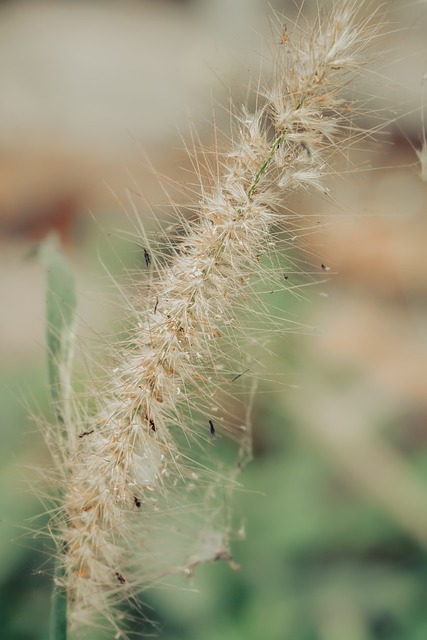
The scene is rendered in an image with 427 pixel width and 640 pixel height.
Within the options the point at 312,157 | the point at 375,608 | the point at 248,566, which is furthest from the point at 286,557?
the point at 312,157

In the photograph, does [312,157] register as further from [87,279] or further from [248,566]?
[87,279]

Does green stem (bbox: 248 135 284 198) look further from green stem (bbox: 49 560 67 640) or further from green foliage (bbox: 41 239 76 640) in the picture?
green stem (bbox: 49 560 67 640)

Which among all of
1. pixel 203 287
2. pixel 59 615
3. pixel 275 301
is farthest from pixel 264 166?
pixel 275 301

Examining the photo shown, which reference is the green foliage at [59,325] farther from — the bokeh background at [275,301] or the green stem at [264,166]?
the green stem at [264,166]

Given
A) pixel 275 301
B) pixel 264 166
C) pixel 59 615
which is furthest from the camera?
pixel 275 301

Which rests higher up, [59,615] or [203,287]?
[203,287]

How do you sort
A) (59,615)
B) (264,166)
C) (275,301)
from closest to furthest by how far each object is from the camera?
(264,166), (59,615), (275,301)

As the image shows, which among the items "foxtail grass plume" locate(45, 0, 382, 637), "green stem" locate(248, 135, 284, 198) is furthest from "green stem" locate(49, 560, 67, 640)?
"green stem" locate(248, 135, 284, 198)

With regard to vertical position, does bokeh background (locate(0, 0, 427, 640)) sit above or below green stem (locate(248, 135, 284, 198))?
below

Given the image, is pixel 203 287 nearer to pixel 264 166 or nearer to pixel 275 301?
pixel 264 166
